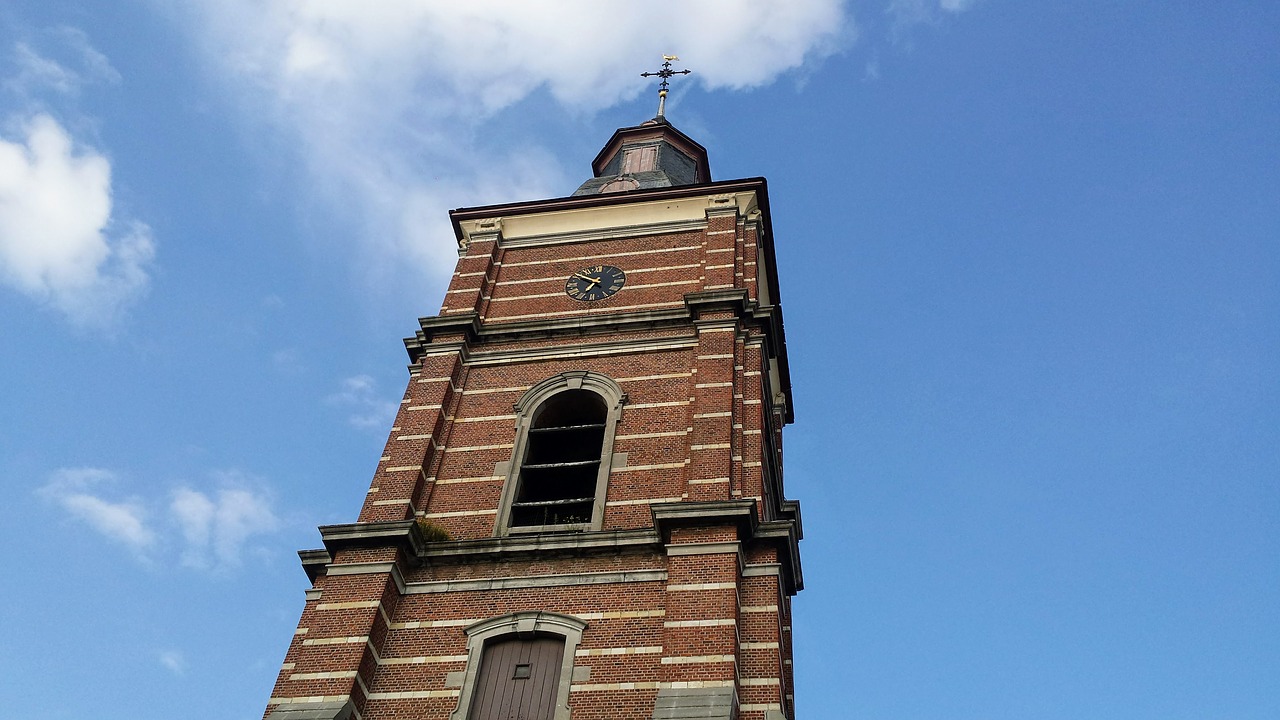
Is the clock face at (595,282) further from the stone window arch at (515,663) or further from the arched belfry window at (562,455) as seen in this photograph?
the stone window arch at (515,663)

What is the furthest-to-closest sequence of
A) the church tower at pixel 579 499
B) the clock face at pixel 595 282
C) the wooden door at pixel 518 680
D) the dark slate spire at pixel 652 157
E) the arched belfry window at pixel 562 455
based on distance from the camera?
the dark slate spire at pixel 652 157, the clock face at pixel 595 282, the arched belfry window at pixel 562 455, the church tower at pixel 579 499, the wooden door at pixel 518 680

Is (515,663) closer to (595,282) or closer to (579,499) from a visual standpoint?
(579,499)

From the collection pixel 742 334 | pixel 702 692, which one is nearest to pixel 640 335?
pixel 742 334

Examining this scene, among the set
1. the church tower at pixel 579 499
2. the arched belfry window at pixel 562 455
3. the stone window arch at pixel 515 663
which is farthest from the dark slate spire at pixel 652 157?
the stone window arch at pixel 515 663

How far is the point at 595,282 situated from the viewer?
24719 millimetres

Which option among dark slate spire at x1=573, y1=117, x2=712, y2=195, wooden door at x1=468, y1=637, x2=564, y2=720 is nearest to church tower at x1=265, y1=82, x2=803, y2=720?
wooden door at x1=468, y1=637, x2=564, y2=720

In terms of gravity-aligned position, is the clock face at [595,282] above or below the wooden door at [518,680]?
above

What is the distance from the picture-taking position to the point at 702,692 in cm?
1537

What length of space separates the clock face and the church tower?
0.04 m

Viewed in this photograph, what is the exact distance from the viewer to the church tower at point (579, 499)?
16.5 metres

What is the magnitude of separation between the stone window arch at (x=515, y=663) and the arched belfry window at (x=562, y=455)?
1.92 m

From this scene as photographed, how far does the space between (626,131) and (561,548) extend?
705 inches

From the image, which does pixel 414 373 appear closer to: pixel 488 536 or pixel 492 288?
pixel 492 288

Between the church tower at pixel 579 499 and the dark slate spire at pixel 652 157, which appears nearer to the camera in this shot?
the church tower at pixel 579 499
